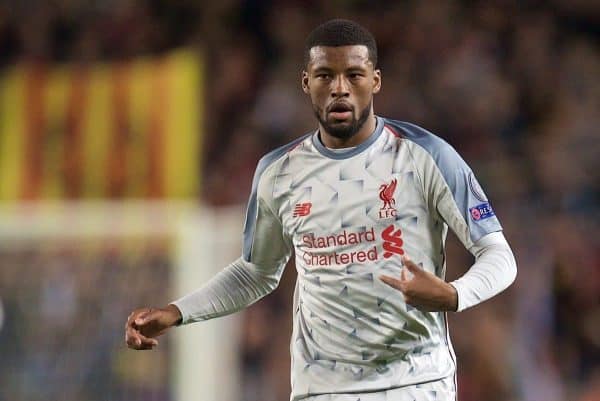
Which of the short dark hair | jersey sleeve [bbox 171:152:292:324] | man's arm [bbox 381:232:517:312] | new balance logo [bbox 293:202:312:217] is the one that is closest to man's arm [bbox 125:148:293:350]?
jersey sleeve [bbox 171:152:292:324]

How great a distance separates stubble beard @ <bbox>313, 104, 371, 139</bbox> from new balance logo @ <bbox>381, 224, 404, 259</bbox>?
32cm

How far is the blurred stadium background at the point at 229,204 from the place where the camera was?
7.04 m

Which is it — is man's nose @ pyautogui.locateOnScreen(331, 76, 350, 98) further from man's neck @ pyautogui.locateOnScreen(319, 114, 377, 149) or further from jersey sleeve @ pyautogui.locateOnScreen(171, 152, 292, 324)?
jersey sleeve @ pyautogui.locateOnScreen(171, 152, 292, 324)

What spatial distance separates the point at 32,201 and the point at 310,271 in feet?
13.3

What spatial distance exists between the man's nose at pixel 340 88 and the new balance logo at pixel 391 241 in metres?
0.42

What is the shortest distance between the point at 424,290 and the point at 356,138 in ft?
2.45

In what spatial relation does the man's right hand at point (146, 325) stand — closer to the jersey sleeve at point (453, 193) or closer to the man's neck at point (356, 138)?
the man's neck at point (356, 138)

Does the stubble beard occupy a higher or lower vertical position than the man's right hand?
higher

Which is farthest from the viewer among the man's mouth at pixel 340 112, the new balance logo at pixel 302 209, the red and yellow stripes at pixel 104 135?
the red and yellow stripes at pixel 104 135

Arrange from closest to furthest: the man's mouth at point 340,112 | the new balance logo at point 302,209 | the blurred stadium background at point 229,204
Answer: the man's mouth at point 340,112, the new balance logo at point 302,209, the blurred stadium background at point 229,204

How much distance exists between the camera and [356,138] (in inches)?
155

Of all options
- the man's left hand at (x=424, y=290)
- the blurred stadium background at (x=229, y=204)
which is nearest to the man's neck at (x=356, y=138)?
the man's left hand at (x=424, y=290)

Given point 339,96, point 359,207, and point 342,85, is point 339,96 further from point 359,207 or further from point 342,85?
point 359,207

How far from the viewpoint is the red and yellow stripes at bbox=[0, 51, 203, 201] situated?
7539 mm
